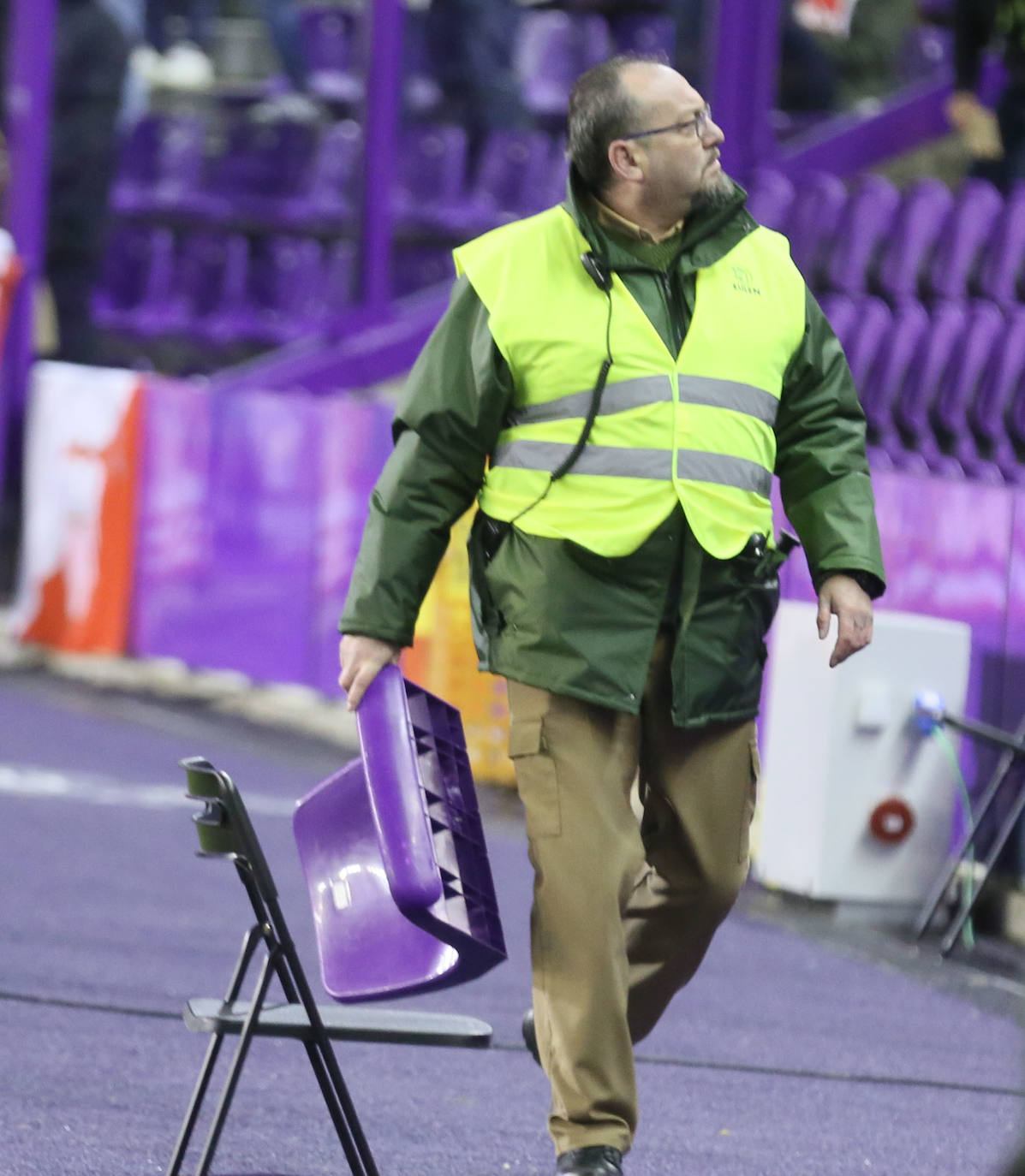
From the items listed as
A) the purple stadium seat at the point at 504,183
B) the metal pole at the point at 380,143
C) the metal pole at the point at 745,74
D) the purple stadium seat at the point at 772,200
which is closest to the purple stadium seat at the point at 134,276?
the purple stadium seat at the point at 504,183

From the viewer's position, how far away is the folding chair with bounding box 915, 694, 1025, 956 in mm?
7215

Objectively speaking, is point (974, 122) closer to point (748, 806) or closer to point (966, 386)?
point (966, 386)

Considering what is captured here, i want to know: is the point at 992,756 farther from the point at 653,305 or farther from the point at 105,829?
the point at 653,305

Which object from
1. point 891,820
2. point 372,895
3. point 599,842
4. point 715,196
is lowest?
point 891,820

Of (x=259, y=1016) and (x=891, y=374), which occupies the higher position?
(x=891, y=374)

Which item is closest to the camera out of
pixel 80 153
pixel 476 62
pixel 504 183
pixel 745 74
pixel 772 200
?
pixel 772 200

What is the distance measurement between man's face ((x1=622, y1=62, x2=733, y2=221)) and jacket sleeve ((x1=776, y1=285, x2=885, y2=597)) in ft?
1.04

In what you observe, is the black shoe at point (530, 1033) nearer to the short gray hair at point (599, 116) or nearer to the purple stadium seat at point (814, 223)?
the short gray hair at point (599, 116)

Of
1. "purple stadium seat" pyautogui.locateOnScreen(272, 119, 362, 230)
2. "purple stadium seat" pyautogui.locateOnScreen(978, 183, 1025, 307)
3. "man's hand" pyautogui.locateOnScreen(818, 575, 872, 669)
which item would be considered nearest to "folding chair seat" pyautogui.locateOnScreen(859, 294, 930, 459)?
"purple stadium seat" pyautogui.locateOnScreen(978, 183, 1025, 307)

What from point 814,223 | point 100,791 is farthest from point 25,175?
point 100,791

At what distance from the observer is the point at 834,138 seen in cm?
1291

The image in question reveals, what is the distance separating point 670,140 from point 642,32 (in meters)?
12.4

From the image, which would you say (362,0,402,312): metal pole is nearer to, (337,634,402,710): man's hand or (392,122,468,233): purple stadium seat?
(392,122,468,233): purple stadium seat

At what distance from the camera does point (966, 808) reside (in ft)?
24.7
